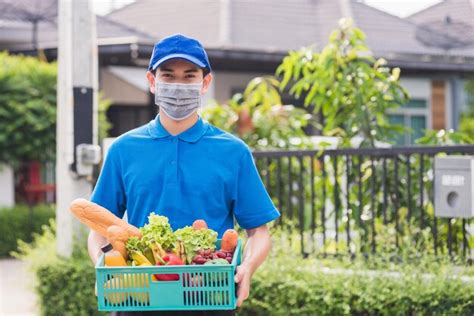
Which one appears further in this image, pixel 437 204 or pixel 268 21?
pixel 268 21

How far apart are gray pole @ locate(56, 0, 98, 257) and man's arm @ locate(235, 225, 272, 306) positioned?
412 centimetres

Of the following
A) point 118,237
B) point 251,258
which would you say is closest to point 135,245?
point 118,237

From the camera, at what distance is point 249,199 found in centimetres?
391

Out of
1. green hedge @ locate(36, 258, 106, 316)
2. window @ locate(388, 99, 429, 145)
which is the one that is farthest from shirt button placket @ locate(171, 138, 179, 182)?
window @ locate(388, 99, 429, 145)

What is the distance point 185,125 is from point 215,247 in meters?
0.48

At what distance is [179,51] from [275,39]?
623 inches

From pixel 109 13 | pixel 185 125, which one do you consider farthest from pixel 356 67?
pixel 109 13

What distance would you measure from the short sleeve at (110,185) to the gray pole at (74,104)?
158 inches

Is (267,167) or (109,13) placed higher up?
(109,13)

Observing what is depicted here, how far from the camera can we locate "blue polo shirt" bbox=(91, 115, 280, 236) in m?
3.82

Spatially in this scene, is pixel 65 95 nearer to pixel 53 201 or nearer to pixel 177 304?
pixel 177 304

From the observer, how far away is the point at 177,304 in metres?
3.50

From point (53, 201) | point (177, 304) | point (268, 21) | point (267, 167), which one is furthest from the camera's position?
point (268, 21)

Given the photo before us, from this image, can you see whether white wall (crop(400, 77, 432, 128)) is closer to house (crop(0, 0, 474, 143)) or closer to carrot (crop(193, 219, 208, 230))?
house (crop(0, 0, 474, 143))
